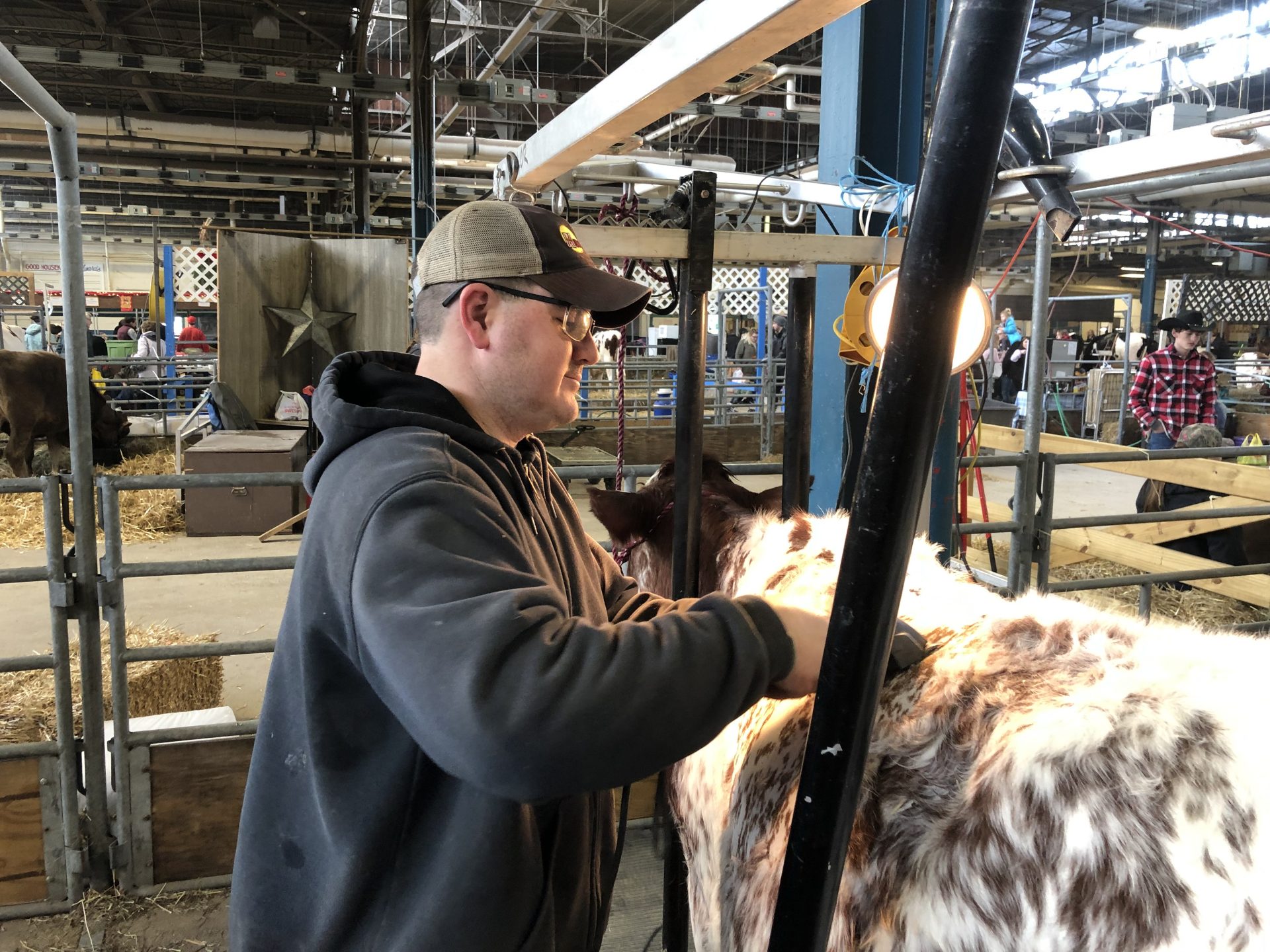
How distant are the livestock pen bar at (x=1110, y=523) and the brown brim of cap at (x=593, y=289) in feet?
8.34

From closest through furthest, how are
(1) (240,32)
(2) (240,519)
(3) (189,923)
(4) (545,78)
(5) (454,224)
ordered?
(5) (454,224), (3) (189,923), (2) (240,519), (1) (240,32), (4) (545,78)

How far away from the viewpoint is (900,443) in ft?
3.09

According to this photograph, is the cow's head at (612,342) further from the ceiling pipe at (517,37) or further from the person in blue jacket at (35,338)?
the person in blue jacket at (35,338)

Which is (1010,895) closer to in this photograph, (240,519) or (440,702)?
(440,702)

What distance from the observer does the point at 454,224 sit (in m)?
1.42

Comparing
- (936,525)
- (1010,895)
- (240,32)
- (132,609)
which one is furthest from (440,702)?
(240,32)

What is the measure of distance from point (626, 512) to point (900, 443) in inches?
65.9

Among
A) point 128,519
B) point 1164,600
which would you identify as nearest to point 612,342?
point 1164,600

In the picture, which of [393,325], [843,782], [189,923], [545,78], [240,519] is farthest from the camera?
[545,78]

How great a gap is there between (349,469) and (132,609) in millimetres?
6162

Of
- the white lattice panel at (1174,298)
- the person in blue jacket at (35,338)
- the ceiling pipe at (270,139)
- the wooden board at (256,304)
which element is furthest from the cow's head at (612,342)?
the white lattice panel at (1174,298)

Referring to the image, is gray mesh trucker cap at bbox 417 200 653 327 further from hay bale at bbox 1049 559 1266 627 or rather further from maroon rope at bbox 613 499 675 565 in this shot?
hay bale at bbox 1049 559 1266 627

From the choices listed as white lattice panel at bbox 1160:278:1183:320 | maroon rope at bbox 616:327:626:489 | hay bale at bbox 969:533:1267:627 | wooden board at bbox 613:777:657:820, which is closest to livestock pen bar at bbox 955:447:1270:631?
hay bale at bbox 969:533:1267:627

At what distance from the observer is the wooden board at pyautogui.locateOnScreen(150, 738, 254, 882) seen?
3.24 m
